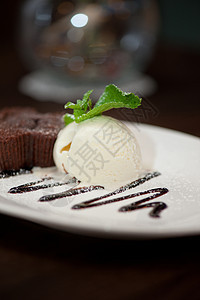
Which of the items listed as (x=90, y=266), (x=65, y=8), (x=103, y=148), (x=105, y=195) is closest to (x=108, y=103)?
(x=103, y=148)

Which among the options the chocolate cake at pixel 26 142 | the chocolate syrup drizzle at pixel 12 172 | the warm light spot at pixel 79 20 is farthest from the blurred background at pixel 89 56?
the chocolate syrup drizzle at pixel 12 172

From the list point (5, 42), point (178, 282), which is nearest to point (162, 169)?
point (178, 282)

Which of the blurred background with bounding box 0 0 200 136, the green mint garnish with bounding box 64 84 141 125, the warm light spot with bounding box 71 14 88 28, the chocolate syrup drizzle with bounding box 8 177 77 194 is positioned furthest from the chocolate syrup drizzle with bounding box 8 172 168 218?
the warm light spot with bounding box 71 14 88 28

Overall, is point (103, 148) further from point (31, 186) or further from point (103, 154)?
point (31, 186)

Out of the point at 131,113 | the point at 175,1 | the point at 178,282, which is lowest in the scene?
the point at 178,282

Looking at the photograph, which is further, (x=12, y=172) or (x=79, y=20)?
(x=79, y=20)

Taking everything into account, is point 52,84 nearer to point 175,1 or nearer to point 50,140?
point 50,140

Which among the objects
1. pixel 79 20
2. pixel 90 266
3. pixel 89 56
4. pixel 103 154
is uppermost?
pixel 79 20
